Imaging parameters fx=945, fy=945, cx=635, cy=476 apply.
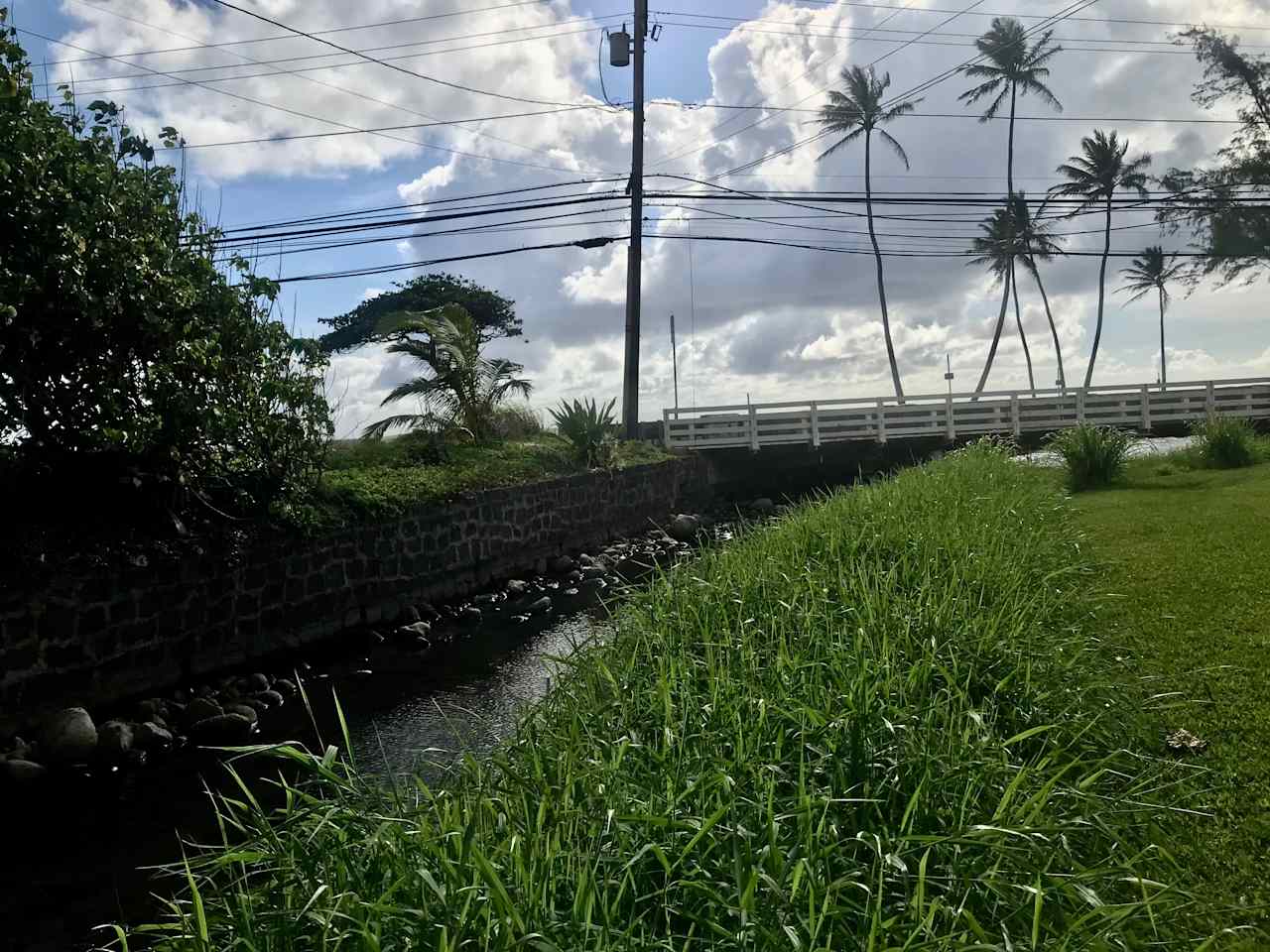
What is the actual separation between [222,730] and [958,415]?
63.4ft

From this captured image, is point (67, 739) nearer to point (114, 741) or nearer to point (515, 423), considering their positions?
point (114, 741)

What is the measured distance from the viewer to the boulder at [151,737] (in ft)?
23.2

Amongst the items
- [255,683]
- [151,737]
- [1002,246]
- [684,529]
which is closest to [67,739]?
[151,737]

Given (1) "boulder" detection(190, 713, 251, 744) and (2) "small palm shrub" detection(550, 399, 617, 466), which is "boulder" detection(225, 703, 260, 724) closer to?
(1) "boulder" detection(190, 713, 251, 744)

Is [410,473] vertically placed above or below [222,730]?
above

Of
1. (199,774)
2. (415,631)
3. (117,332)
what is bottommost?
(199,774)

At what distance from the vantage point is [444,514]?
41.1 feet

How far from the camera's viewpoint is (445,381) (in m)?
16.8

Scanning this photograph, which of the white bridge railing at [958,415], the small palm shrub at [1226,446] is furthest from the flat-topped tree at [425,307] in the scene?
the small palm shrub at [1226,446]

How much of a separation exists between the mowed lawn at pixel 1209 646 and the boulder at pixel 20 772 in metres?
6.91

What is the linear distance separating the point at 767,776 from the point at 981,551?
3.39m

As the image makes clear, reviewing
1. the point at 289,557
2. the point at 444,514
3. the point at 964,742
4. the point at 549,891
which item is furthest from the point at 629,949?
the point at 444,514

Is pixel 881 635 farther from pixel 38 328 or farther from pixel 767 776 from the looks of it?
pixel 38 328

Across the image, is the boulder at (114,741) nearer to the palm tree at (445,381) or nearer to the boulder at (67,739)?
the boulder at (67,739)
